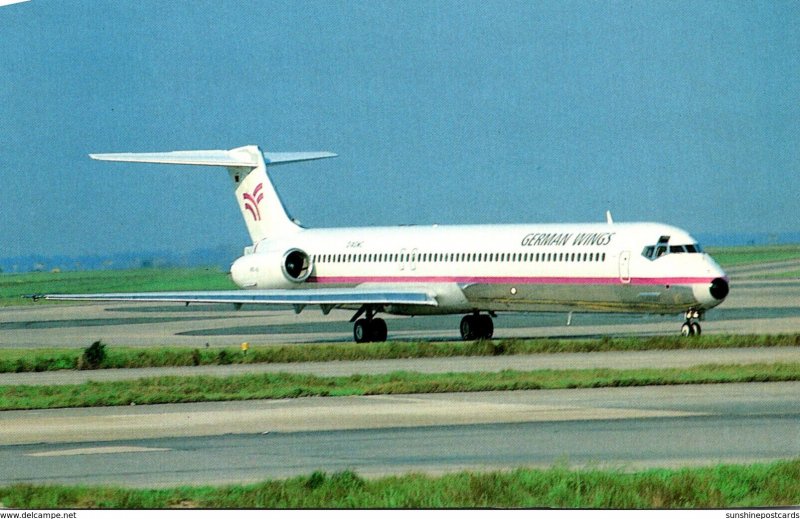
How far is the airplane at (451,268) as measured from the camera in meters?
34.2

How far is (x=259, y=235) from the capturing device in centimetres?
4541

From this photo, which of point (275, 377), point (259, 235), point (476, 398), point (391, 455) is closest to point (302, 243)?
point (259, 235)

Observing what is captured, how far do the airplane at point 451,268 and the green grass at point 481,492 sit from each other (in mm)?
17410

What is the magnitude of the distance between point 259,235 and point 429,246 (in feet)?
26.6

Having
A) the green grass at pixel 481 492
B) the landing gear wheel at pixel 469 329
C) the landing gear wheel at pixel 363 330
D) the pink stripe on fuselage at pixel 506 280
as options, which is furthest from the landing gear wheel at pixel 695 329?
the green grass at pixel 481 492

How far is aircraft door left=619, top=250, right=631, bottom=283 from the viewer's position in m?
34.2

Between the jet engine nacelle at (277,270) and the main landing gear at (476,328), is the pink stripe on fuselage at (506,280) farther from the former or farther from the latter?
the main landing gear at (476,328)

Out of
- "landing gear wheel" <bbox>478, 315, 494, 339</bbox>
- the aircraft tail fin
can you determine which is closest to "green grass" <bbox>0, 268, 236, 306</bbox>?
the aircraft tail fin

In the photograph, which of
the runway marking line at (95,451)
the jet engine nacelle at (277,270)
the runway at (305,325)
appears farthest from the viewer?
the jet engine nacelle at (277,270)

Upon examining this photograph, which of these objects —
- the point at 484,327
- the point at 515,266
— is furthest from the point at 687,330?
the point at 484,327

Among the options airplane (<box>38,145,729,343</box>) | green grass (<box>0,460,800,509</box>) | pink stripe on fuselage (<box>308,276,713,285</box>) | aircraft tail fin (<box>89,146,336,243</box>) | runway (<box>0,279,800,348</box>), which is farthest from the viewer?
aircraft tail fin (<box>89,146,336,243</box>)

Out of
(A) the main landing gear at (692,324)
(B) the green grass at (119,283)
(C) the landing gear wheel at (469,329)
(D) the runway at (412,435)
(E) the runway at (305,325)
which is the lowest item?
(D) the runway at (412,435)

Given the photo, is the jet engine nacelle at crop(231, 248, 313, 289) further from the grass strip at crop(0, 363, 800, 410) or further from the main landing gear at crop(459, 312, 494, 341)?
the grass strip at crop(0, 363, 800, 410)

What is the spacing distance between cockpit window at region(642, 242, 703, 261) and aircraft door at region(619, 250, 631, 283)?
1.26 ft
